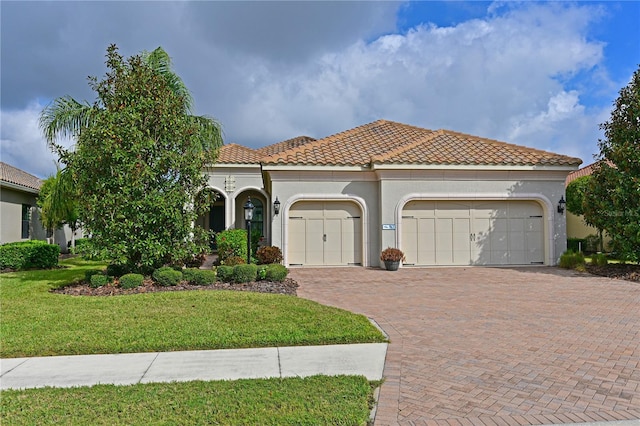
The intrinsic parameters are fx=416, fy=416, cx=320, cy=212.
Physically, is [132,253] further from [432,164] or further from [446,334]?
[432,164]

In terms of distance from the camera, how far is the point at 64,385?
4.57m

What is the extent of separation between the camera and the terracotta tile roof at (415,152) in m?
15.9

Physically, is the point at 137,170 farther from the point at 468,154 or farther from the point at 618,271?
the point at 618,271

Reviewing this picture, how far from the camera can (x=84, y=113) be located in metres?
14.3

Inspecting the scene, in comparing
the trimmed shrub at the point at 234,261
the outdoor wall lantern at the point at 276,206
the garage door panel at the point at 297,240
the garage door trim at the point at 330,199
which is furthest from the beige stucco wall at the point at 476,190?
the trimmed shrub at the point at 234,261

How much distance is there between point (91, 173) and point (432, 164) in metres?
11.4

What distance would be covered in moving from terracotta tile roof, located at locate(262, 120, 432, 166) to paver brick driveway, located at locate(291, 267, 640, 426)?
577 cm

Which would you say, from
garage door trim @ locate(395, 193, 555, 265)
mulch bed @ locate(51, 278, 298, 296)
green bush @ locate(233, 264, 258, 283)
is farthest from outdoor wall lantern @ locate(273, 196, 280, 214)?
mulch bed @ locate(51, 278, 298, 296)

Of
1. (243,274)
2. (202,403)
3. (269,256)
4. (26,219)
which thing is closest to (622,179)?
(269,256)

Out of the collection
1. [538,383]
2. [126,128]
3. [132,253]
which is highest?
[126,128]

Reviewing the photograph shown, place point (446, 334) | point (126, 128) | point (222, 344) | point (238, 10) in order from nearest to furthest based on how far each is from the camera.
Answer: point (222, 344) < point (446, 334) < point (126, 128) < point (238, 10)

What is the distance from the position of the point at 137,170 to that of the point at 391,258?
8826mm

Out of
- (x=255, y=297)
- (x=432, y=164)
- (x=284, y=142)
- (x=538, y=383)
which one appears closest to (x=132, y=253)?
(x=255, y=297)

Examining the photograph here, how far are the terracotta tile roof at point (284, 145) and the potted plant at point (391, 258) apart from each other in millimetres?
11938
